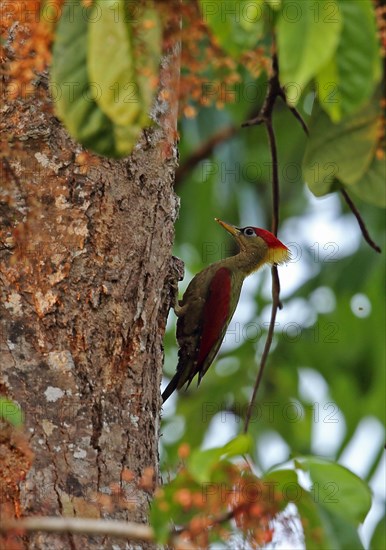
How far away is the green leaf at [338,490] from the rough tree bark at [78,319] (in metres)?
0.52

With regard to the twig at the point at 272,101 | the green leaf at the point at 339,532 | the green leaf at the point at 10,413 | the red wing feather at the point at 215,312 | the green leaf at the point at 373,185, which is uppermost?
the twig at the point at 272,101

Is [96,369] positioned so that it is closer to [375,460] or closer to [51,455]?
[51,455]

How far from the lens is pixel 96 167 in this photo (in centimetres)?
323

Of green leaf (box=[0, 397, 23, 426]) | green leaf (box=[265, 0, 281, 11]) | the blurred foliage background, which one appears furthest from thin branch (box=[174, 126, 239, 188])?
green leaf (box=[265, 0, 281, 11])

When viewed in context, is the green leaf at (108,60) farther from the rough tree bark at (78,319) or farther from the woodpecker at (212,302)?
the woodpecker at (212,302)

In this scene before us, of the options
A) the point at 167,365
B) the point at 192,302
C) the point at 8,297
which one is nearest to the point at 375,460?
the point at 167,365

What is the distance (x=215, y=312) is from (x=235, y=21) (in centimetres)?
329

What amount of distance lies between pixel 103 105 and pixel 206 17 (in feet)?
1.02

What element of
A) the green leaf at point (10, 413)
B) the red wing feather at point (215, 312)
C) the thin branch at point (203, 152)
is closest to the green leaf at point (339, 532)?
the green leaf at point (10, 413)

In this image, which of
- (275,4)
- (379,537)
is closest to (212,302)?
(379,537)

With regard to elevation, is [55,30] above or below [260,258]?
above

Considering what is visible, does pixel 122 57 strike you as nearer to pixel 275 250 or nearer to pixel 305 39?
pixel 305 39

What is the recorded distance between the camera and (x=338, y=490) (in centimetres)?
300

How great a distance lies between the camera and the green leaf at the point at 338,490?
116 inches
